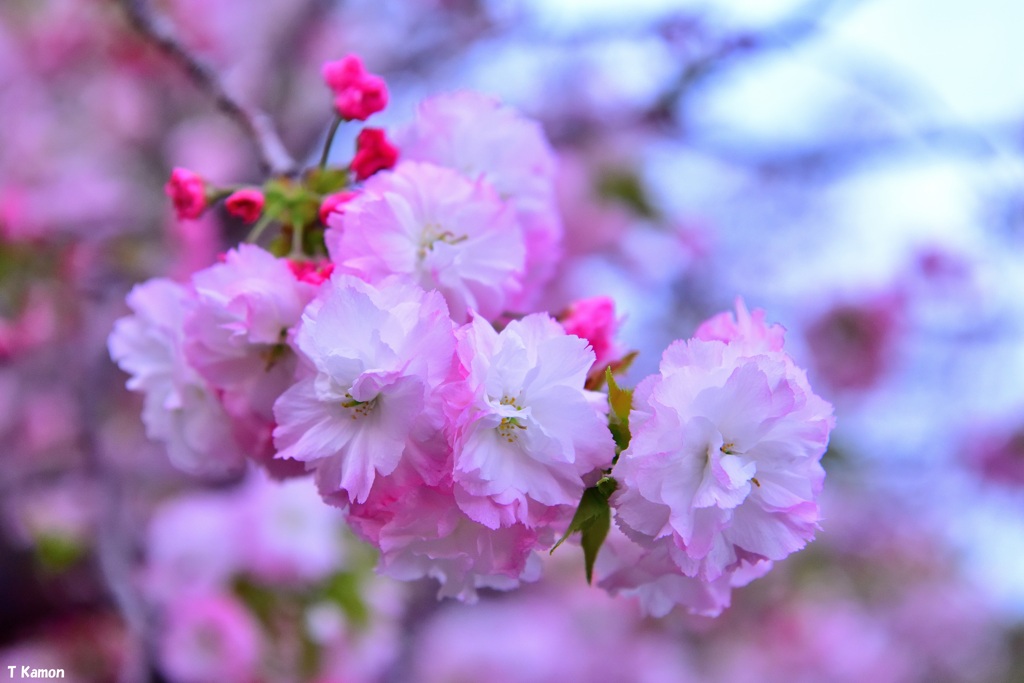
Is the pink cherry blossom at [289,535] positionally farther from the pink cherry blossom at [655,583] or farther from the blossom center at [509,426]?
the blossom center at [509,426]

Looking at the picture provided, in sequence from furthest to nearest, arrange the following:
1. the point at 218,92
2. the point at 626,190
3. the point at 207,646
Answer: the point at 626,190 < the point at 207,646 < the point at 218,92

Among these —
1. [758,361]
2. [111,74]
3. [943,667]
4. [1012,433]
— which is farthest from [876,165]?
[943,667]

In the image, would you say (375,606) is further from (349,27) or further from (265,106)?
(349,27)

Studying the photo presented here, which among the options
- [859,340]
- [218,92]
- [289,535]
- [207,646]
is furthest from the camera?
[859,340]

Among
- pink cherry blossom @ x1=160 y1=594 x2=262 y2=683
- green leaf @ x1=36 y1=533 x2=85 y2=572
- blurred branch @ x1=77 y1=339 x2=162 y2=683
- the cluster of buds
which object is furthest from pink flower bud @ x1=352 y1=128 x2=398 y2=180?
green leaf @ x1=36 y1=533 x2=85 y2=572

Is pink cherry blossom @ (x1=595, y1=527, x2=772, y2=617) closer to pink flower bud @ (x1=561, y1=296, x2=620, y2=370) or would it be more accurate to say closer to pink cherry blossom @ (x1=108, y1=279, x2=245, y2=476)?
pink flower bud @ (x1=561, y1=296, x2=620, y2=370)

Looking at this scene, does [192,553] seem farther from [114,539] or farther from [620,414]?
[620,414]

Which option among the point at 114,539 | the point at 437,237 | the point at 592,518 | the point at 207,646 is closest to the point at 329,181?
the point at 437,237
